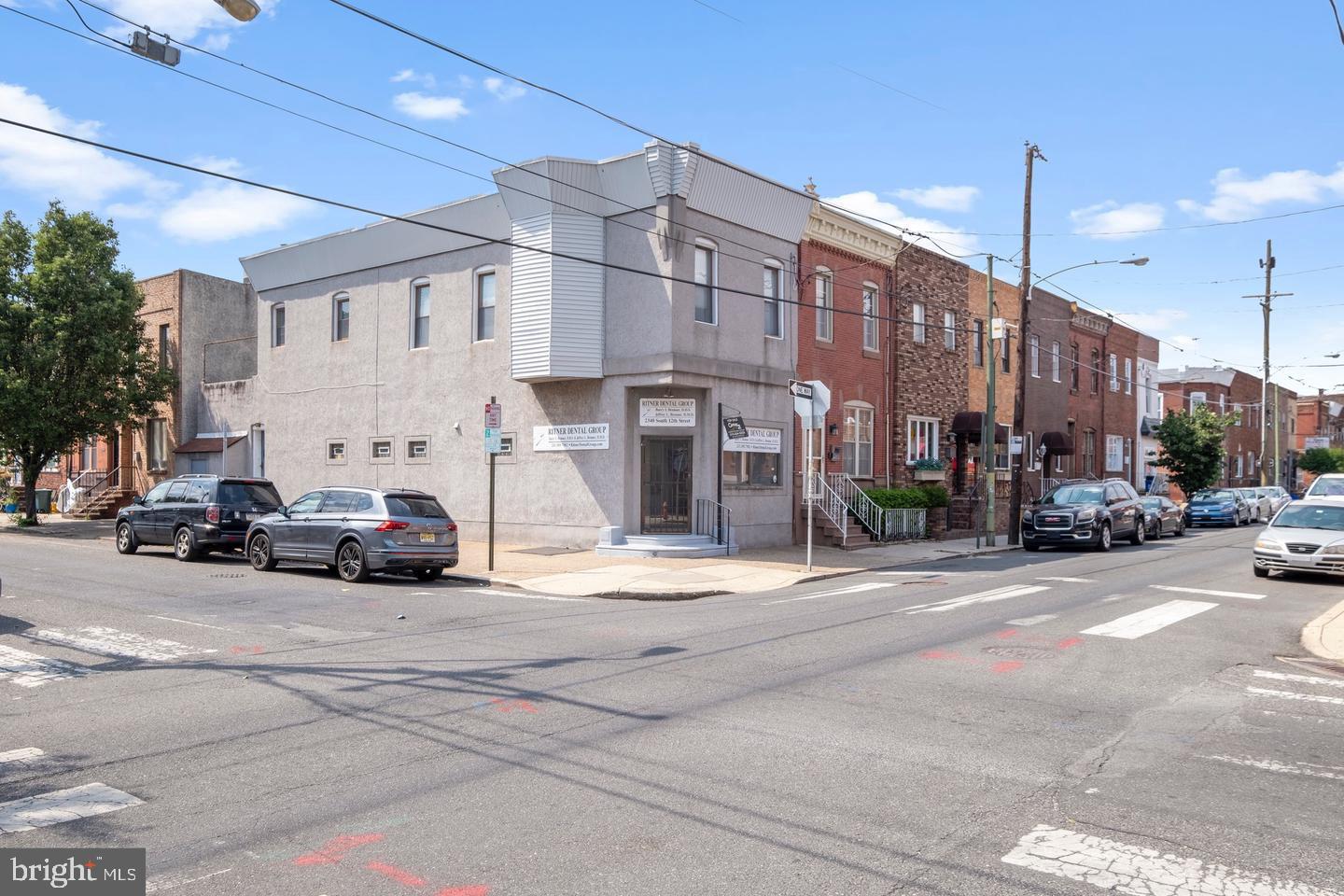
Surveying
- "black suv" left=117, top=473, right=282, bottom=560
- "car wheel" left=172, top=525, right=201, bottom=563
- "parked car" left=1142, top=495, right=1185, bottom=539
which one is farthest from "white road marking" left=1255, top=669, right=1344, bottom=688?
"parked car" left=1142, top=495, right=1185, bottom=539

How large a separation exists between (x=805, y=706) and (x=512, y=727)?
7.45ft

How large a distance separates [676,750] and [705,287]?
16434 millimetres

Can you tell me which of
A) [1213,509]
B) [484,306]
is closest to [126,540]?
[484,306]

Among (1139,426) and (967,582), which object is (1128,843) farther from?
(1139,426)

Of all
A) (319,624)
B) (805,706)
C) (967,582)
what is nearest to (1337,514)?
(967,582)

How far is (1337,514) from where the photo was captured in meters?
17.4

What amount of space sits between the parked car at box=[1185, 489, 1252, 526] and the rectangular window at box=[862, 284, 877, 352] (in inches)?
680

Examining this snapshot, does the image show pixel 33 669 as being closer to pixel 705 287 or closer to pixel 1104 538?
pixel 705 287

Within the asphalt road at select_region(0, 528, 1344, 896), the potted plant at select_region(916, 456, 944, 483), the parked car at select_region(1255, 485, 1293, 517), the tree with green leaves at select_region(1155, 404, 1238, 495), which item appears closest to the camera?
the asphalt road at select_region(0, 528, 1344, 896)

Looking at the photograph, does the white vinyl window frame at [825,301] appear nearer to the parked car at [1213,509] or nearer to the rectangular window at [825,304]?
the rectangular window at [825,304]

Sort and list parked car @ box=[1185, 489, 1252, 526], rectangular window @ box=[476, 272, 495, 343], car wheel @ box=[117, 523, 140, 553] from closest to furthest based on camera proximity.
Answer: car wheel @ box=[117, 523, 140, 553] → rectangular window @ box=[476, 272, 495, 343] → parked car @ box=[1185, 489, 1252, 526]

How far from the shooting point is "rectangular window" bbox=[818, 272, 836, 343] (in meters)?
25.4

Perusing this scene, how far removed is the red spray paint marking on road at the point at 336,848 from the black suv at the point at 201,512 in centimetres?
1558

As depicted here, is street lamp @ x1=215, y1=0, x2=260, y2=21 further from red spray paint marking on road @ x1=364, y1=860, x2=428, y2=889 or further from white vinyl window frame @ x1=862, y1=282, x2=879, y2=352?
white vinyl window frame @ x1=862, y1=282, x2=879, y2=352
